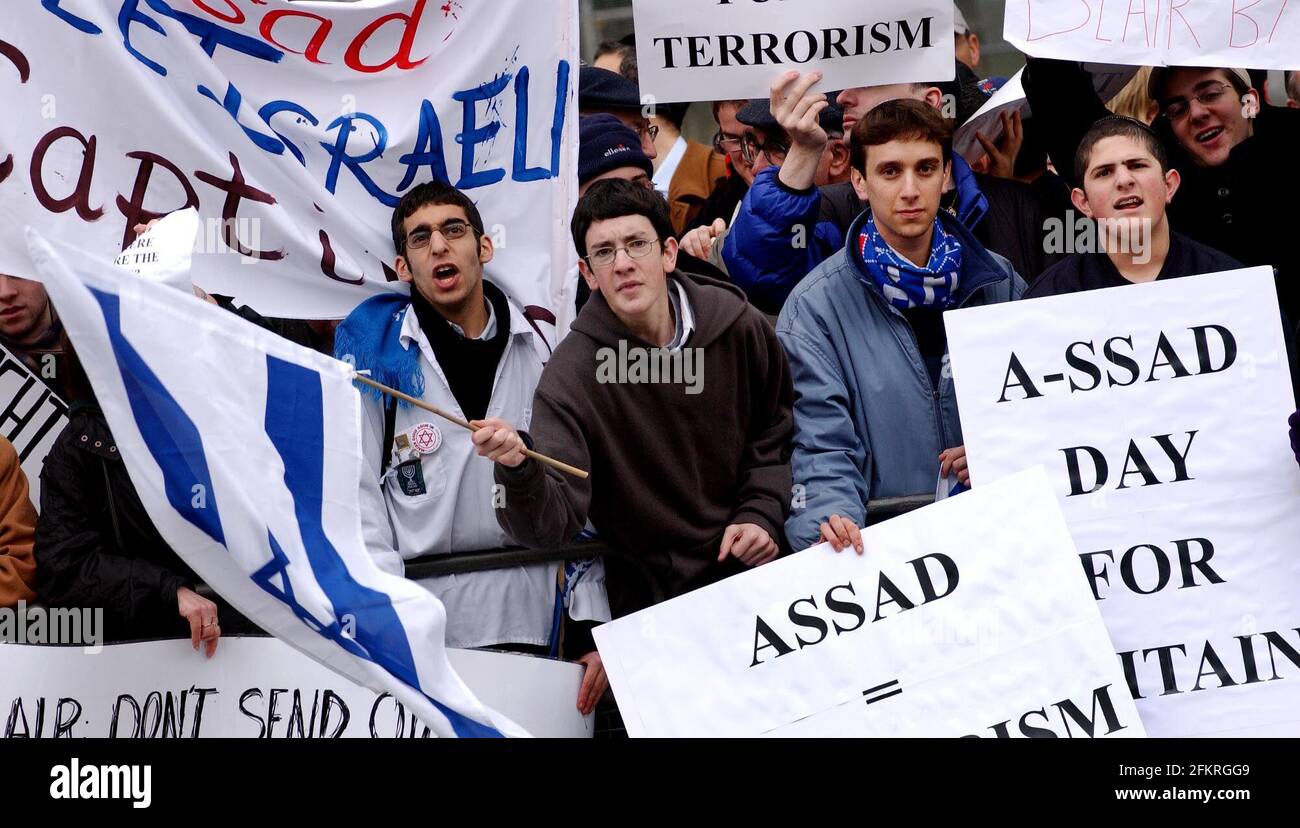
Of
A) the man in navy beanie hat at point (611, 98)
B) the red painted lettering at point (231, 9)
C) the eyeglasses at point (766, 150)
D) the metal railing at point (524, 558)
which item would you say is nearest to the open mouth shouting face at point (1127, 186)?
the metal railing at point (524, 558)

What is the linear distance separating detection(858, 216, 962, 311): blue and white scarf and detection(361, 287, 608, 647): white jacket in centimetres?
116

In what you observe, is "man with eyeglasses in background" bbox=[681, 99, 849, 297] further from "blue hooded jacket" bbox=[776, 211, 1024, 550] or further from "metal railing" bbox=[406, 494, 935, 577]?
"metal railing" bbox=[406, 494, 935, 577]

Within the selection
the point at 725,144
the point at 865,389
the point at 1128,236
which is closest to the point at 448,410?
the point at 865,389

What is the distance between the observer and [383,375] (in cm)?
555

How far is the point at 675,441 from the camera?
552cm

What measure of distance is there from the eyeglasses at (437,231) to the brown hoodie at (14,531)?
1.41 m

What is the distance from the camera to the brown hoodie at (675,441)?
5.43 meters

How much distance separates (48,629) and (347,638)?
1.48 meters

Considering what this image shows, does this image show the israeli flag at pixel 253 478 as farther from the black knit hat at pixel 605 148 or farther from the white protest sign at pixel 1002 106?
the white protest sign at pixel 1002 106

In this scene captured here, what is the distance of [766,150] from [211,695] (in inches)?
110

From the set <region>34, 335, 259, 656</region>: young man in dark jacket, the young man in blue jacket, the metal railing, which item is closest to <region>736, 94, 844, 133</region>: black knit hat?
the young man in blue jacket

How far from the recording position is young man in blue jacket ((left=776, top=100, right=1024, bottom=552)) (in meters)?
5.48

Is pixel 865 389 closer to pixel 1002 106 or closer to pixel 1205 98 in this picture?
pixel 1002 106
